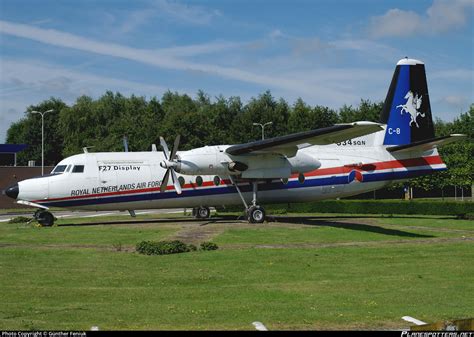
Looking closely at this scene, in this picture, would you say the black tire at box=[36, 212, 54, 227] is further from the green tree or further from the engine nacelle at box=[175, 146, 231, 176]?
the green tree

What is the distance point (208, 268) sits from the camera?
21484mm

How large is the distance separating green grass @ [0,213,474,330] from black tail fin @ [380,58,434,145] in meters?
9.54

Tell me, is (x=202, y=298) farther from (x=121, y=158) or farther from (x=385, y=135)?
(x=385, y=135)

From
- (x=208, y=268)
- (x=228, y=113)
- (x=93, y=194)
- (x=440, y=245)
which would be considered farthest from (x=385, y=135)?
(x=228, y=113)

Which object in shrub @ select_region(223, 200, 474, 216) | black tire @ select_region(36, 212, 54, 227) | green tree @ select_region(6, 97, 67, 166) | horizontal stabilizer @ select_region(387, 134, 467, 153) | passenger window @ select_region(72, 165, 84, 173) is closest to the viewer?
black tire @ select_region(36, 212, 54, 227)

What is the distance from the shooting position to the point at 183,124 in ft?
276

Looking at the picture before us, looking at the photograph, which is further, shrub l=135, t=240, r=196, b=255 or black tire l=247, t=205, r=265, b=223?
black tire l=247, t=205, r=265, b=223

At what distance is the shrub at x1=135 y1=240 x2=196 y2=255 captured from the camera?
24172 mm

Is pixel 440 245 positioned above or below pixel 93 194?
below

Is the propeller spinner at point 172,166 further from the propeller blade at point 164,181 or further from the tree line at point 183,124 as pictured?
the tree line at point 183,124

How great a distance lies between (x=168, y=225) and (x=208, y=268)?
12975mm

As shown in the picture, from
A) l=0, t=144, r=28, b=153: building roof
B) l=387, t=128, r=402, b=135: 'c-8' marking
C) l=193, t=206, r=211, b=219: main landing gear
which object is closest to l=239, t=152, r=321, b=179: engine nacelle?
l=193, t=206, r=211, b=219: main landing gear

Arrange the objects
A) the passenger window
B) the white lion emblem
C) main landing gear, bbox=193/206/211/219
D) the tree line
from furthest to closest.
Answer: the tree line, main landing gear, bbox=193/206/211/219, the white lion emblem, the passenger window

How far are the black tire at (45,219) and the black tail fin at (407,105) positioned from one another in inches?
776
